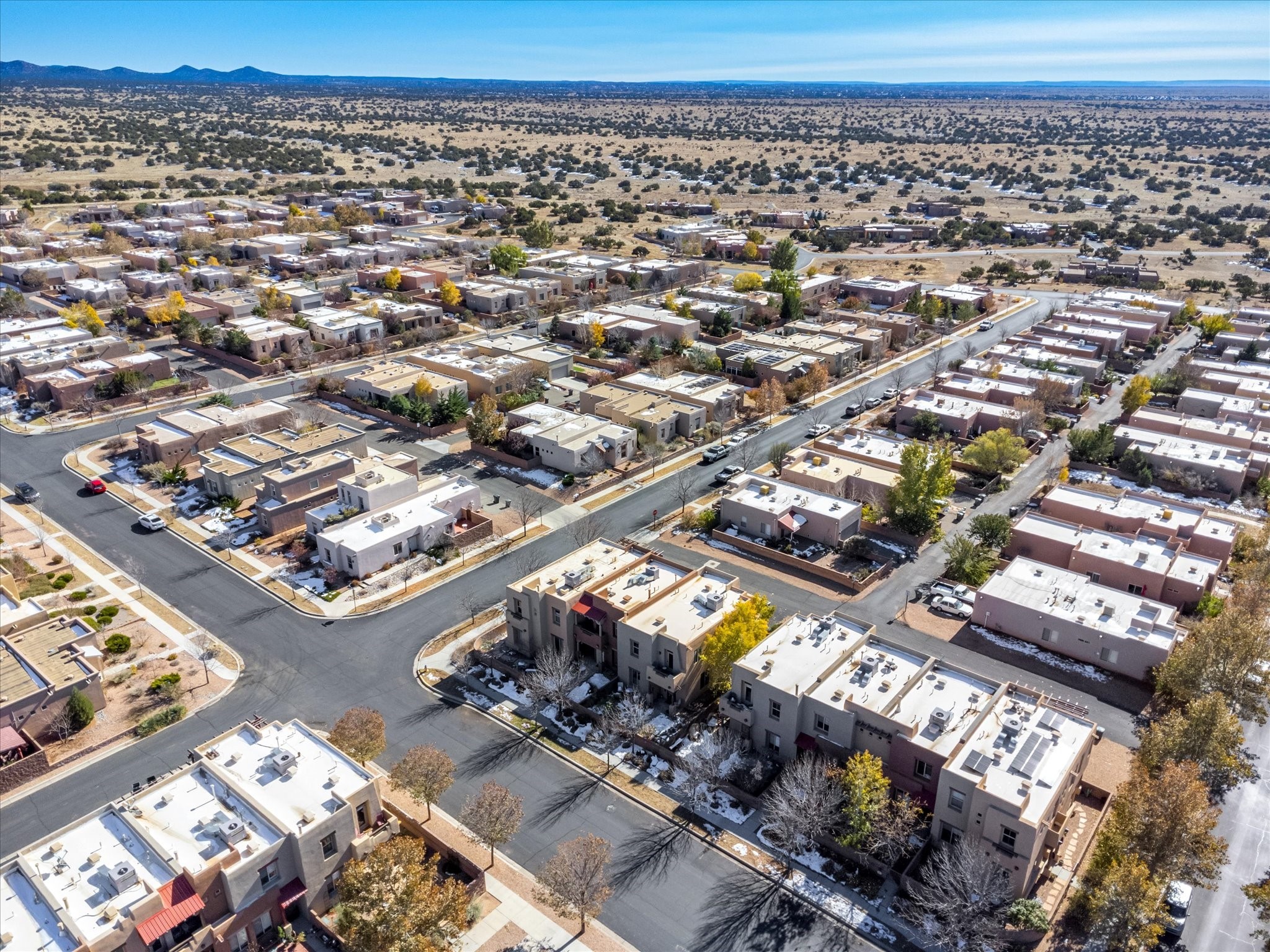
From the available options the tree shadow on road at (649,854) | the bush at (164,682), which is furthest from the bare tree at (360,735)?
the bush at (164,682)

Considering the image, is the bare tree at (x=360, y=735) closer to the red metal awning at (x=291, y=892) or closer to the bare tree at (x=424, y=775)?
the bare tree at (x=424, y=775)

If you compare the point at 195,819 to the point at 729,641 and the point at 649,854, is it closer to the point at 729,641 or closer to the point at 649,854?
the point at 649,854

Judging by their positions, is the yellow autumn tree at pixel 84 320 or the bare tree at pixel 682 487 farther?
the yellow autumn tree at pixel 84 320

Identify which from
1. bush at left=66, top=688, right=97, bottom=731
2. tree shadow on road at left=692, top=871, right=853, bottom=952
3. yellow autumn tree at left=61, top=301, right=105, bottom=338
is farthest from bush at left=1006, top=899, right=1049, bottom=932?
yellow autumn tree at left=61, top=301, right=105, bottom=338

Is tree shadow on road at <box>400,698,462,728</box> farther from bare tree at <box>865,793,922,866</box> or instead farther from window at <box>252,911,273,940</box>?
bare tree at <box>865,793,922,866</box>

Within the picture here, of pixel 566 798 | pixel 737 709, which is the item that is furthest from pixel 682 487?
pixel 566 798

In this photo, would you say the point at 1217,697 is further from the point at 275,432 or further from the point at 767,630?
the point at 275,432
